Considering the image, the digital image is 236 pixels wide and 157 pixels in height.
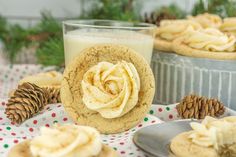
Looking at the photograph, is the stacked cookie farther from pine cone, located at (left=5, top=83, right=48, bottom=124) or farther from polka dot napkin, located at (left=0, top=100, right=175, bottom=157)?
pine cone, located at (left=5, top=83, right=48, bottom=124)

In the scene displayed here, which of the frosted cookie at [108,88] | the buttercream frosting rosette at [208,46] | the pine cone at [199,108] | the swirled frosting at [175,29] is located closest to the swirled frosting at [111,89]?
the frosted cookie at [108,88]

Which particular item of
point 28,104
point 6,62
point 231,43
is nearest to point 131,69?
point 28,104

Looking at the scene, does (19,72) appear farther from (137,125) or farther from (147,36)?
(137,125)

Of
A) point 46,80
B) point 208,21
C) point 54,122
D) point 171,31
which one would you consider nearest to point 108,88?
point 54,122

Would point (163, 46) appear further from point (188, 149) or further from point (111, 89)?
point (188, 149)

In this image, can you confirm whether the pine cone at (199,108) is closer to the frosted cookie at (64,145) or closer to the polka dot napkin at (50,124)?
the polka dot napkin at (50,124)
